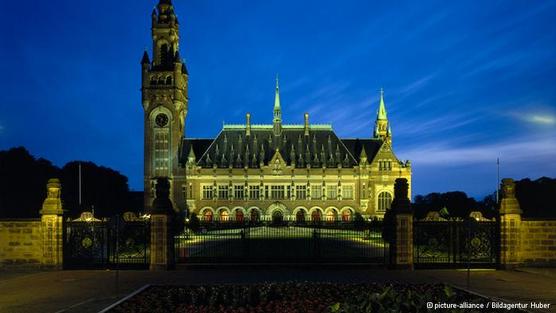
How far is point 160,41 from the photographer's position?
273 feet

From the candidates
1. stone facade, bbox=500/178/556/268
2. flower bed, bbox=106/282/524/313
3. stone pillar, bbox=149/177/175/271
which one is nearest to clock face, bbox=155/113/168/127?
stone pillar, bbox=149/177/175/271

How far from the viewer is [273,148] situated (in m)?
81.4

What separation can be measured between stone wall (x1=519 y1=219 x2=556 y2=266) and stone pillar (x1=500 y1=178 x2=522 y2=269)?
1.01ft

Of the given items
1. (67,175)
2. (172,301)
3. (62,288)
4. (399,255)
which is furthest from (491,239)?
(67,175)

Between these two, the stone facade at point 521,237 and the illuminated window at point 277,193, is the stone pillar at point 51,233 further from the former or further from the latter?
the illuminated window at point 277,193

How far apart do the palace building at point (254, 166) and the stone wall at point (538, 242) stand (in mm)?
55366

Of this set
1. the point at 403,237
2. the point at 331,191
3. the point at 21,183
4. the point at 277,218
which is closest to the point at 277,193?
the point at 331,191

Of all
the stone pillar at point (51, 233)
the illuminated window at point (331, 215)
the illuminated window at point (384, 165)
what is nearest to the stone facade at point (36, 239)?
the stone pillar at point (51, 233)

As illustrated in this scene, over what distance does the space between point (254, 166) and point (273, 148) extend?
14.5 ft

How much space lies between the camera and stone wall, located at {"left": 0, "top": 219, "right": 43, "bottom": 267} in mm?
20359

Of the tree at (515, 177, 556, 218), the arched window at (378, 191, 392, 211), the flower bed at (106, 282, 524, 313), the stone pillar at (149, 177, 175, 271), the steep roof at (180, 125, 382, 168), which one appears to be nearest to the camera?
the flower bed at (106, 282, 524, 313)

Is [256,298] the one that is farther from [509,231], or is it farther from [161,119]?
[161,119]

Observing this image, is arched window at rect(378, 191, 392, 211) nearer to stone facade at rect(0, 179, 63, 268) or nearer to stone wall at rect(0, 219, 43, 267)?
stone facade at rect(0, 179, 63, 268)

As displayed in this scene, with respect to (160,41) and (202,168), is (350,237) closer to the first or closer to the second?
(202,168)
